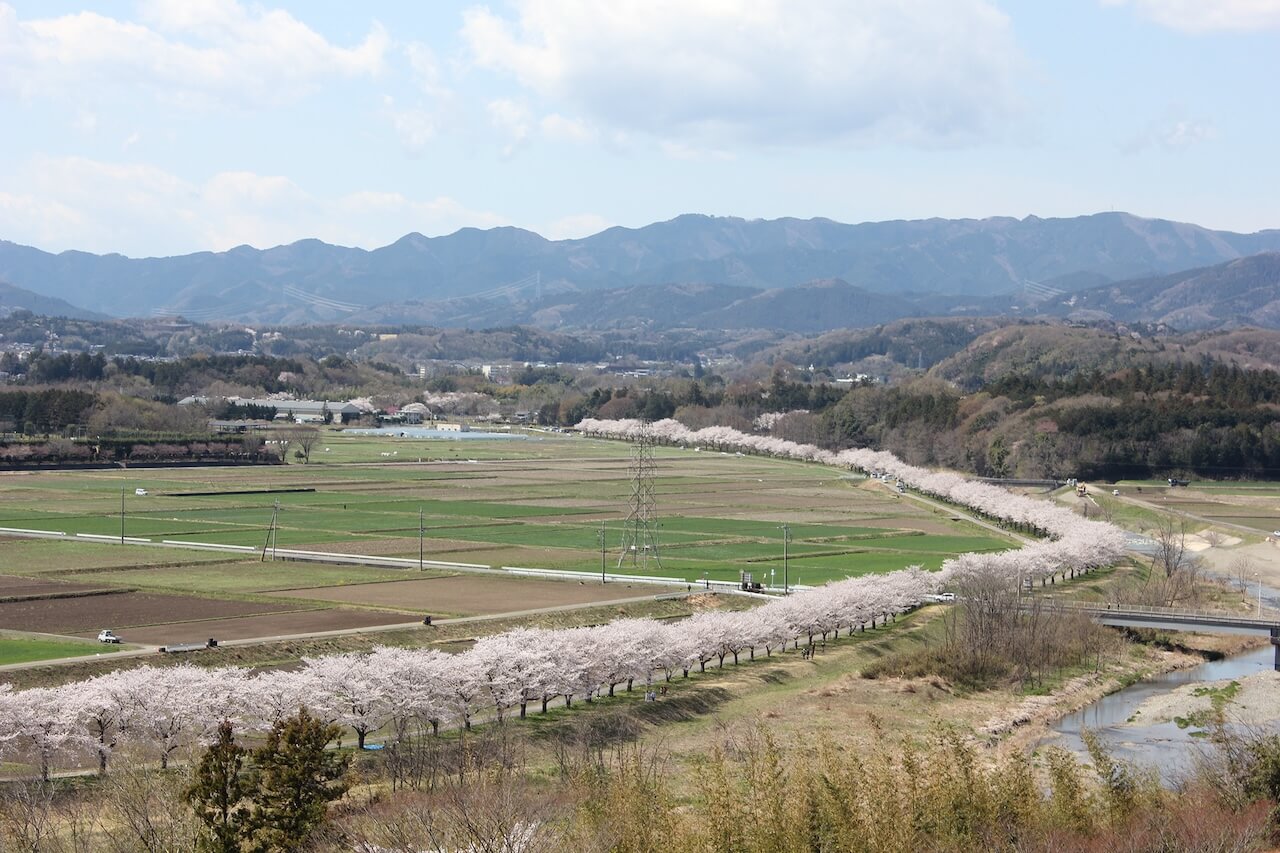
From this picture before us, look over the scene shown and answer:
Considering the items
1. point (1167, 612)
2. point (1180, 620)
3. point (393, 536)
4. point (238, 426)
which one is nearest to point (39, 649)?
point (393, 536)

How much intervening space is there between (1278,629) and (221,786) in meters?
44.7

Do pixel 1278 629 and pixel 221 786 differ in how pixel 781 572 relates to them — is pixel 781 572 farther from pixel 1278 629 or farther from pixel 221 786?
pixel 221 786

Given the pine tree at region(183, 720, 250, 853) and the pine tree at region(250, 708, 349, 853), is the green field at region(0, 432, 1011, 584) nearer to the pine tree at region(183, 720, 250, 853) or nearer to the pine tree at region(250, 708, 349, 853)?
the pine tree at region(250, 708, 349, 853)

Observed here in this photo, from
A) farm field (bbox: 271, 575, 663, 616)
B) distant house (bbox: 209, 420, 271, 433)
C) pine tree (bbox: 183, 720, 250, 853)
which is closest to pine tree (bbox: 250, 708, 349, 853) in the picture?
pine tree (bbox: 183, 720, 250, 853)

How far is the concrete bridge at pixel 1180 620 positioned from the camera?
57.8 metres

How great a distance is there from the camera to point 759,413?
197 meters

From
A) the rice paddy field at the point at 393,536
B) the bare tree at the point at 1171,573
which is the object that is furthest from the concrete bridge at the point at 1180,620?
the rice paddy field at the point at 393,536

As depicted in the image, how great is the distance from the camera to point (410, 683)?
133 feet

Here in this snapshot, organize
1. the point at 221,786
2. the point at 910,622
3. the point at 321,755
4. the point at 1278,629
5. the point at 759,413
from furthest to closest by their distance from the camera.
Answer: the point at 759,413
the point at 910,622
the point at 1278,629
the point at 321,755
the point at 221,786

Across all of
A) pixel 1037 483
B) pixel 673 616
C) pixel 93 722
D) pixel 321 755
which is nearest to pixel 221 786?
pixel 321 755

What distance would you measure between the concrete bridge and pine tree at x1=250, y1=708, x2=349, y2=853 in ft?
Answer: 131

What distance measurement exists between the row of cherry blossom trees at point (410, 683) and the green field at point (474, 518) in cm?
1297

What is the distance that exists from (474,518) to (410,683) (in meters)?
51.1

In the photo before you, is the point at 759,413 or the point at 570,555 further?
the point at 759,413
